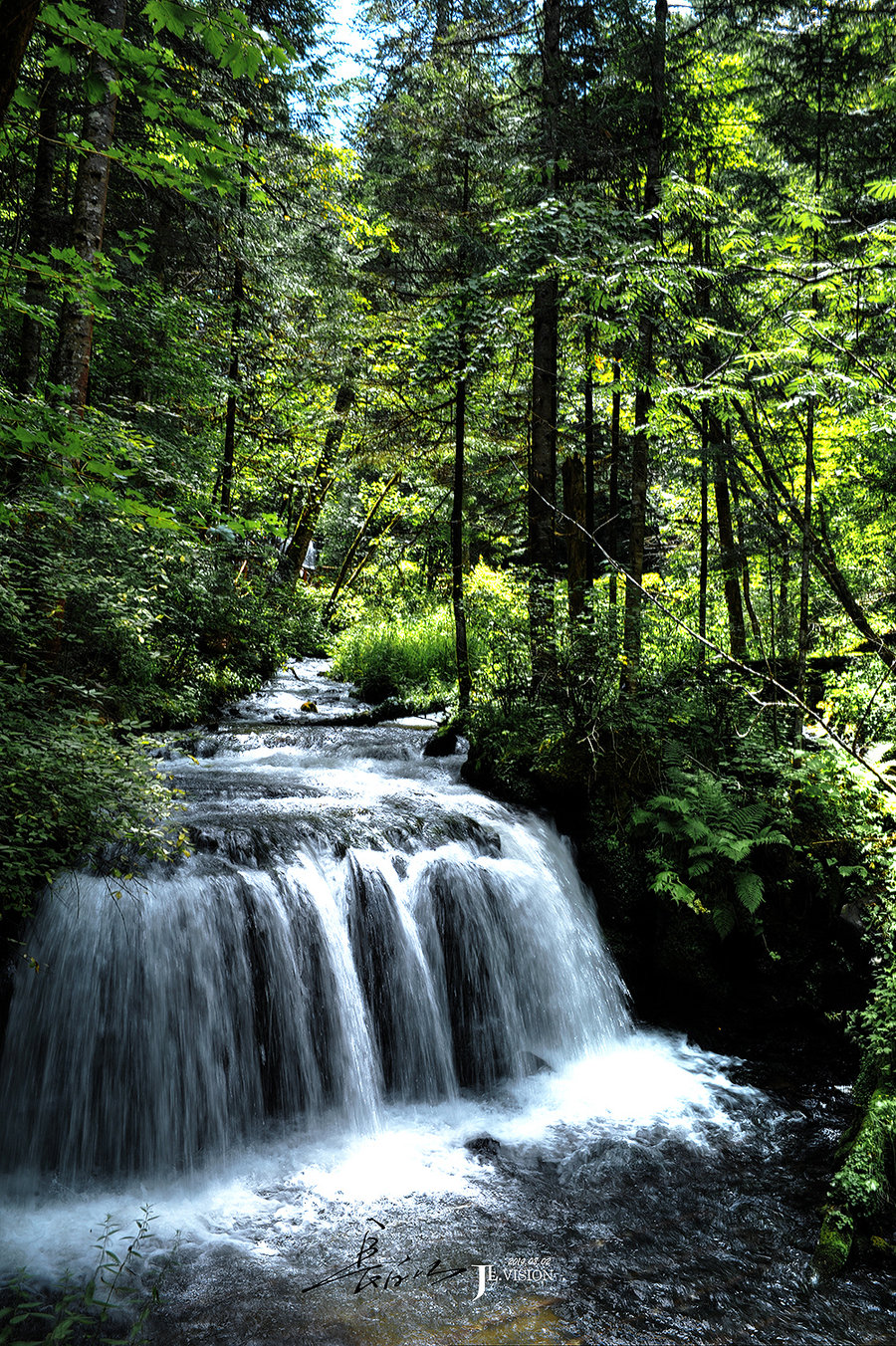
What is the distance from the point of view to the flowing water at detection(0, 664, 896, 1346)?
138 inches

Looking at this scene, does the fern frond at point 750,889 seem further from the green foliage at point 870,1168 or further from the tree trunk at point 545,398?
the tree trunk at point 545,398

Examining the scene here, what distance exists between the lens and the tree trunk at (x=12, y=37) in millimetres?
1904

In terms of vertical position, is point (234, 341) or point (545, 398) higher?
point (234, 341)

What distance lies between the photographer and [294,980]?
17.2ft

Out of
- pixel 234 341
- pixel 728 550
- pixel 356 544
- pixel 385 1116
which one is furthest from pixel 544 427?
pixel 356 544

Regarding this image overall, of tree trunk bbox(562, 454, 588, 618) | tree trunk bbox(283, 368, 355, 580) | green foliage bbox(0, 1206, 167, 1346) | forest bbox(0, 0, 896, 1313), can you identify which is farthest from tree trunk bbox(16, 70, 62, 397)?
tree trunk bbox(283, 368, 355, 580)

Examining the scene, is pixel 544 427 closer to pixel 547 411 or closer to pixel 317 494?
pixel 547 411

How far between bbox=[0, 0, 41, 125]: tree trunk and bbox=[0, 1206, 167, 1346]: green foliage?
432 cm

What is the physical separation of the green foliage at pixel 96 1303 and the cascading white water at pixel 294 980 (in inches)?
29.9

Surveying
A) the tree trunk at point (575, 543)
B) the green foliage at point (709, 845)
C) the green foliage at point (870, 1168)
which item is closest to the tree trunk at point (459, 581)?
the tree trunk at point (575, 543)

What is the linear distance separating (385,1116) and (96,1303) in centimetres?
222

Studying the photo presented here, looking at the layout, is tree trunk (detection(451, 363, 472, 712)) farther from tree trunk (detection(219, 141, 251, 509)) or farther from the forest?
tree trunk (detection(219, 141, 251, 509))

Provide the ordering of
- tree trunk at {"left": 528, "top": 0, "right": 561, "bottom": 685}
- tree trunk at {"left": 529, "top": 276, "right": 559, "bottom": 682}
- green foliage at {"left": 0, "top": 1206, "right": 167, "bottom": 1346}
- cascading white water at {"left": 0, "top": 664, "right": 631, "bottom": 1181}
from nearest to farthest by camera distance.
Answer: green foliage at {"left": 0, "top": 1206, "right": 167, "bottom": 1346}, cascading white water at {"left": 0, "top": 664, "right": 631, "bottom": 1181}, tree trunk at {"left": 528, "top": 0, "right": 561, "bottom": 685}, tree trunk at {"left": 529, "top": 276, "right": 559, "bottom": 682}

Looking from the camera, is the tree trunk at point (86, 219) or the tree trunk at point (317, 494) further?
the tree trunk at point (317, 494)
